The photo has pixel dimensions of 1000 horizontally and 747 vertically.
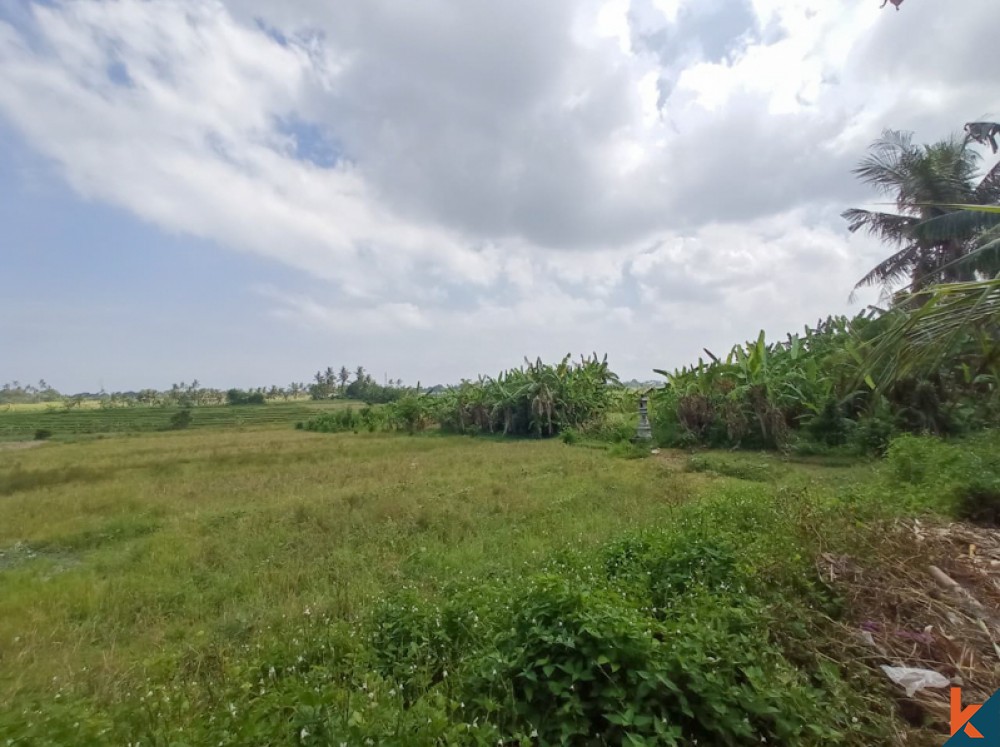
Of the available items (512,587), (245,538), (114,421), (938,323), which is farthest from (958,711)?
(114,421)

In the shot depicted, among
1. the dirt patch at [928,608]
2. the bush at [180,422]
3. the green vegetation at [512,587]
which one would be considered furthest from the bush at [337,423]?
the dirt patch at [928,608]

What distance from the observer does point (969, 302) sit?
3195mm

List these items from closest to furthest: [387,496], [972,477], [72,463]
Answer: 1. [972,477]
2. [387,496]
3. [72,463]

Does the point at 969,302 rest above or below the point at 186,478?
above

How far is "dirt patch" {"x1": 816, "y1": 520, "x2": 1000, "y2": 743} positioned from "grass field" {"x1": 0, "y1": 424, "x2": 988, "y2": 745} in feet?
0.62

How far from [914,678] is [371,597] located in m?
3.02

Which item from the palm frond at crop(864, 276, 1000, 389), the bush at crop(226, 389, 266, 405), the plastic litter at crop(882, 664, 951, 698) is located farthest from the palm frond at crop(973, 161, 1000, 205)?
the bush at crop(226, 389, 266, 405)

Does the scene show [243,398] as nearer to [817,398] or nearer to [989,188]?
[817,398]

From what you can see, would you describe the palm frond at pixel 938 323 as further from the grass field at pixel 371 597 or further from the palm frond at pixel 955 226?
the palm frond at pixel 955 226

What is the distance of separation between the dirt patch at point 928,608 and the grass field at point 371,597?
0.62 feet

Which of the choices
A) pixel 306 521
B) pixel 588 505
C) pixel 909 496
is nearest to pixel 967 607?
pixel 909 496

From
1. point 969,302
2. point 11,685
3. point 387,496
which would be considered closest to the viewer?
point 11,685

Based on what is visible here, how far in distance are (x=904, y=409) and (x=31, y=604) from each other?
12.5 metres

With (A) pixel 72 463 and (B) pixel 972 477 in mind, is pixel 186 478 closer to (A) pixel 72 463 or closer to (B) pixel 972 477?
(A) pixel 72 463
